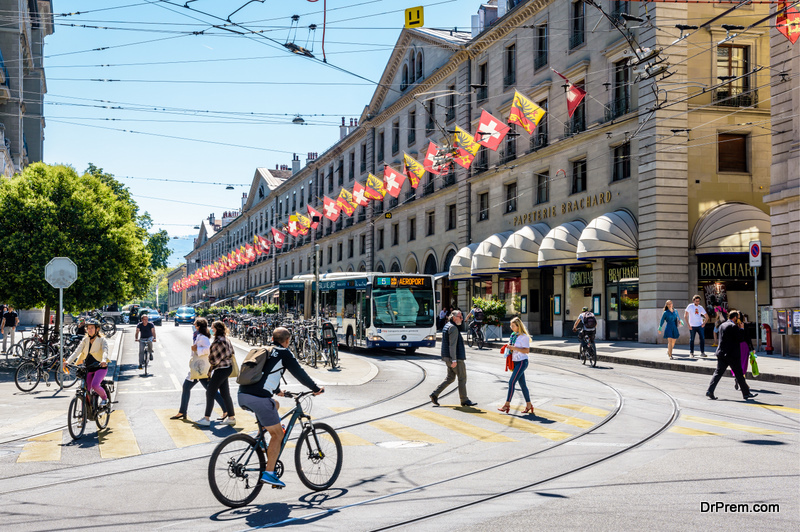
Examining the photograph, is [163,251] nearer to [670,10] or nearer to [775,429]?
[670,10]

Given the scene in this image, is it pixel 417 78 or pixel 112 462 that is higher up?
pixel 417 78

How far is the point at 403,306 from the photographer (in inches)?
1041

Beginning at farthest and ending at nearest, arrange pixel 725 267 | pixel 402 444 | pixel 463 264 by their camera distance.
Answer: pixel 463 264 → pixel 725 267 → pixel 402 444

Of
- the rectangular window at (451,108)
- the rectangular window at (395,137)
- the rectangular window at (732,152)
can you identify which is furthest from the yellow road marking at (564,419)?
the rectangular window at (395,137)

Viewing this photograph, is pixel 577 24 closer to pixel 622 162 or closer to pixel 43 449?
pixel 622 162

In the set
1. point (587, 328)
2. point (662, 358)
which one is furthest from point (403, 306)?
point (662, 358)

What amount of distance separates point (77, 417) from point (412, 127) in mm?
40493

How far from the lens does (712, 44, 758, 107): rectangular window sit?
27.5 m

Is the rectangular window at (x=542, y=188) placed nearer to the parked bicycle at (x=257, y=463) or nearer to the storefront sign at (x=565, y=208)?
the storefront sign at (x=565, y=208)

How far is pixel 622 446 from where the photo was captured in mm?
9422

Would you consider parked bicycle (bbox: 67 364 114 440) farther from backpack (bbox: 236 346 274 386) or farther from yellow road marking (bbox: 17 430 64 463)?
backpack (bbox: 236 346 274 386)

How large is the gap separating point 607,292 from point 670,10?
11.1 metres

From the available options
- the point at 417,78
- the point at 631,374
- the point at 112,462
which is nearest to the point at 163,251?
the point at 417,78

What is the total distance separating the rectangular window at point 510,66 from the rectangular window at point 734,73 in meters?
11.7
